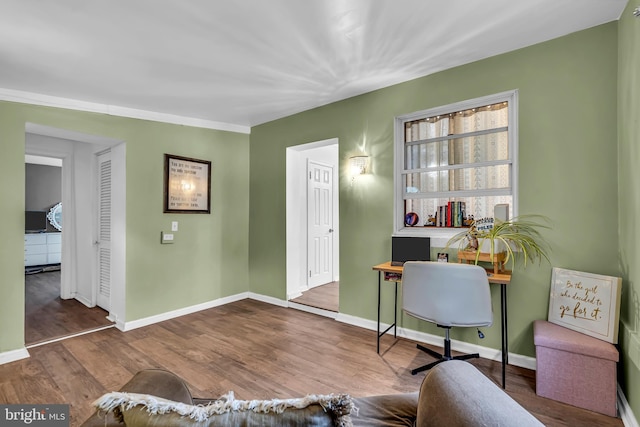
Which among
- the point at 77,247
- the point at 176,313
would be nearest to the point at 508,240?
the point at 176,313

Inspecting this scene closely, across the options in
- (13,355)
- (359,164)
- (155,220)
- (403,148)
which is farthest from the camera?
(155,220)

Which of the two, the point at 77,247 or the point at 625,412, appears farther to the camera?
the point at 77,247

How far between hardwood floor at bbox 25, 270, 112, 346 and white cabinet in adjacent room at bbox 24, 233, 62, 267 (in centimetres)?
217

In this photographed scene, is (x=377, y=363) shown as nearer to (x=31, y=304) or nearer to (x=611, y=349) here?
(x=611, y=349)

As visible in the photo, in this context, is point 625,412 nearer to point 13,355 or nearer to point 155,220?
point 155,220

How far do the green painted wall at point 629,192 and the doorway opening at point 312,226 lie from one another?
96.1 inches

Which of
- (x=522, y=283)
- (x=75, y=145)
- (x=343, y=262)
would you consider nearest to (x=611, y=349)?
(x=522, y=283)

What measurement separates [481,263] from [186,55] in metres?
3.03

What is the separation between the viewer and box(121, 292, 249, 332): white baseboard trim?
134 inches

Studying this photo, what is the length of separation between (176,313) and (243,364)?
168 cm

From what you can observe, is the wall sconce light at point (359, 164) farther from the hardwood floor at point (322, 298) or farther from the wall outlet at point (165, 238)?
the wall outlet at point (165, 238)

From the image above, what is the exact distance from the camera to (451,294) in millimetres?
2117

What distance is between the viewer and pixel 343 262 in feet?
11.5

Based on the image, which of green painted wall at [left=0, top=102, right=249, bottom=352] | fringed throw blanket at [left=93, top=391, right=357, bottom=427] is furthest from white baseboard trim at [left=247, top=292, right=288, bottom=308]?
fringed throw blanket at [left=93, top=391, right=357, bottom=427]
